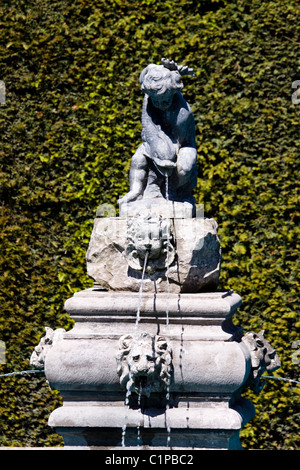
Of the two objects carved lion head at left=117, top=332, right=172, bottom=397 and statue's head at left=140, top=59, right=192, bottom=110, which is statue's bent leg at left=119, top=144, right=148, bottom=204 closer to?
statue's head at left=140, top=59, right=192, bottom=110

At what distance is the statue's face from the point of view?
3961 millimetres

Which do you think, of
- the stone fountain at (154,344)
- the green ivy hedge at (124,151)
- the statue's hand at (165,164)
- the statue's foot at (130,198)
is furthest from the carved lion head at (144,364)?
the green ivy hedge at (124,151)

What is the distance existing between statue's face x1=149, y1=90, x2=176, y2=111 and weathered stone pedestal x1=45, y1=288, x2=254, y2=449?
3.66 ft

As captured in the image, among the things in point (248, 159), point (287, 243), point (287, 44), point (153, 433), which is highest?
point (287, 44)

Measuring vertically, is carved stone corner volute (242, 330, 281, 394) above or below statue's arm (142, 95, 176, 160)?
below

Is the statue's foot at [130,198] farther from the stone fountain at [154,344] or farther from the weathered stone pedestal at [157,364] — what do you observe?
the weathered stone pedestal at [157,364]

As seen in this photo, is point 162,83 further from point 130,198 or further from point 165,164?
point 130,198

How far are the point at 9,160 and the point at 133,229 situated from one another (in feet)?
7.77

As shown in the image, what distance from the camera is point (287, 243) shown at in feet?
17.8

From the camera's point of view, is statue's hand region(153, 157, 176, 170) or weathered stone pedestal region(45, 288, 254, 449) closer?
weathered stone pedestal region(45, 288, 254, 449)

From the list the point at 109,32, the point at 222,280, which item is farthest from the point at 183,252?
the point at 109,32

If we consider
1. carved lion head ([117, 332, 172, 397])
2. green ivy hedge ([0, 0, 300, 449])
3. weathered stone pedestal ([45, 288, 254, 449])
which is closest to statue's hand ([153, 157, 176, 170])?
weathered stone pedestal ([45, 288, 254, 449])

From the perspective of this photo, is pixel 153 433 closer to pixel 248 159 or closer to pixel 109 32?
pixel 248 159

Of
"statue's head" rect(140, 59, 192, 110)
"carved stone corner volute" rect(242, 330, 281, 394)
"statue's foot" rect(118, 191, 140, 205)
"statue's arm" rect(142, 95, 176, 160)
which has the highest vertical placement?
"statue's head" rect(140, 59, 192, 110)
